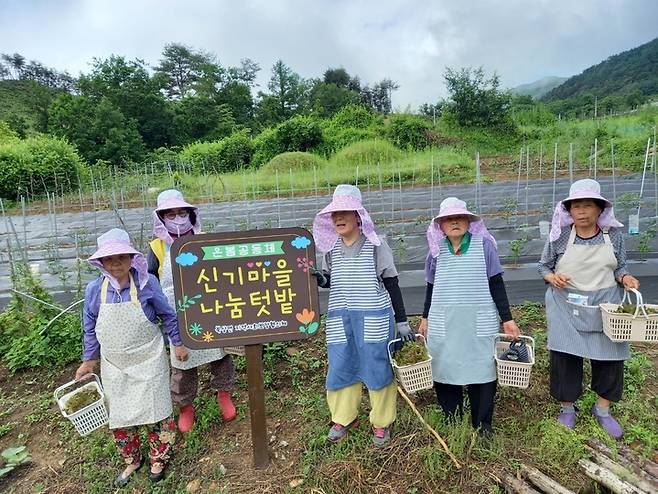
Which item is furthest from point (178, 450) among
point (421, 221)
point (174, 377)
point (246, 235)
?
point (421, 221)

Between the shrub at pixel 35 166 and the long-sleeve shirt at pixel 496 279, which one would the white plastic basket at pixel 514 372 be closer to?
the long-sleeve shirt at pixel 496 279

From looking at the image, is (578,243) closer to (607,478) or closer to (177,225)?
(607,478)

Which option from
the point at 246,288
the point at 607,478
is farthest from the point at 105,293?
the point at 607,478

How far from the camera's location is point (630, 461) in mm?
1972

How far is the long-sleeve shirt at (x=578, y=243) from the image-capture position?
2.03 m

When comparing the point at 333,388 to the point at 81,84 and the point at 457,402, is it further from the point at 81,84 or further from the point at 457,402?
the point at 81,84

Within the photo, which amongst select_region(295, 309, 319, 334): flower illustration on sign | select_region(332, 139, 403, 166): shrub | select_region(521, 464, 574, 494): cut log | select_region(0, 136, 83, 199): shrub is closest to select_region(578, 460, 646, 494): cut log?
select_region(521, 464, 574, 494): cut log

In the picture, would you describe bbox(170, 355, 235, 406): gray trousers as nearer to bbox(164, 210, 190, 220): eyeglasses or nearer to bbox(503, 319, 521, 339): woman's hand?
bbox(164, 210, 190, 220): eyeglasses

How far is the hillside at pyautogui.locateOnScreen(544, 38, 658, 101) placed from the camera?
139 ft

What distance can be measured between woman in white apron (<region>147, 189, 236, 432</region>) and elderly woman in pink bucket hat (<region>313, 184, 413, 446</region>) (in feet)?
2.26

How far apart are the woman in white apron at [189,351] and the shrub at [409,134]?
59.2ft

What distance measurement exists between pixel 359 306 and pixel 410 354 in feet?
1.00

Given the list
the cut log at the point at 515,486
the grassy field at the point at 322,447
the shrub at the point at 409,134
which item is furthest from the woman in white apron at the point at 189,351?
the shrub at the point at 409,134

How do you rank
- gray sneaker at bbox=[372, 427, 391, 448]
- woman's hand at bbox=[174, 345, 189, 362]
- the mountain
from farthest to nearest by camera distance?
the mountain
woman's hand at bbox=[174, 345, 189, 362]
gray sneaker at bbox=[372, 427, 391, 448]
